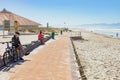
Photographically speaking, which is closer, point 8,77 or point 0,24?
point 8,77

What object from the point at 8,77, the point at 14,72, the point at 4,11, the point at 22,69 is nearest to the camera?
the point at 8,77

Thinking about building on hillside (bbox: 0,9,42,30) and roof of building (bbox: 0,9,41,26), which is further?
building on hillside (bbox: 0,9,42,30)

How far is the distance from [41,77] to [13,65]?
294 cm

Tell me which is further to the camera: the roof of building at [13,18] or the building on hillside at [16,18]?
the building on hillside at [16,18]

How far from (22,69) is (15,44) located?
2601 mm

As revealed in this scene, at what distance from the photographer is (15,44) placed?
1382 cm

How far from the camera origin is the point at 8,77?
980 cm

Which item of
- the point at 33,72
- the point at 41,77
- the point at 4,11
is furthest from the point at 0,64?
the point at 4,11

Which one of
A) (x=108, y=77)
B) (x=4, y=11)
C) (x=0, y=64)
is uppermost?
(x=4, y=11)

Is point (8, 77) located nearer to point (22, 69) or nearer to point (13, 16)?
point (22, 69)

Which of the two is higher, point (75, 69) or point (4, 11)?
point (4, 11)

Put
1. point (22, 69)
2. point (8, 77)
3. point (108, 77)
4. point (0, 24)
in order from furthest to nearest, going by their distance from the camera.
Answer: point (0, 24)
point (108, 77)
point (22, 69)
point (8, 77)

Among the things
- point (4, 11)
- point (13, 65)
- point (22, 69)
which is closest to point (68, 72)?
point (22, 69)

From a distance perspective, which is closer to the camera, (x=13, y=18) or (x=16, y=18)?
(x=16, y=18)
